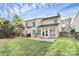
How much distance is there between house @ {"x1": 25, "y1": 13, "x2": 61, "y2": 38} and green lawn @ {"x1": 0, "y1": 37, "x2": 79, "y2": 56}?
0.17 ft

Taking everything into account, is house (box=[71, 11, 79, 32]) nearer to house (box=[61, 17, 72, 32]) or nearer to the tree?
house (box=[61, 17, 72, 32])

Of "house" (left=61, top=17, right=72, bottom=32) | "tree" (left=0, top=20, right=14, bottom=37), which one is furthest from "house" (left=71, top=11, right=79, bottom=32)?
"tree" (left=0, top=20, right=14, bottom=37)

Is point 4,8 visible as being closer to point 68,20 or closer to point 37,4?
point 37,4

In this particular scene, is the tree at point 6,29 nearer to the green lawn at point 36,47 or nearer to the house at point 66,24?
the green lawn at point 36,47

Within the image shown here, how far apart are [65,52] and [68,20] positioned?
0.23 metres

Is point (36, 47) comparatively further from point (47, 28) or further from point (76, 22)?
point (76, 22)

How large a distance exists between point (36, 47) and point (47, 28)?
0.16m

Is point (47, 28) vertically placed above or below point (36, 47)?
above

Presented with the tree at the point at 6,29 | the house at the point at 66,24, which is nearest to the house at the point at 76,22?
the house at the point at 66,24

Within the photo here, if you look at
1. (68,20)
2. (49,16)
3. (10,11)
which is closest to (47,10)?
(49,16)

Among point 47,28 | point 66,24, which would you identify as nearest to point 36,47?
point 47,28

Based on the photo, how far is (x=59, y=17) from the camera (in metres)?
1.32

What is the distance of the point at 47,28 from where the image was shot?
1326 millimetres

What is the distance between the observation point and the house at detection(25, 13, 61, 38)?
132cm
